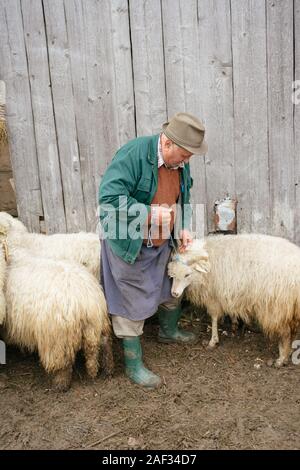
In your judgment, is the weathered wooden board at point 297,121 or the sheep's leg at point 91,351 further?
the weathered wooden board at point 297,121

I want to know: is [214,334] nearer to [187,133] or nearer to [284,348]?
[284,348]

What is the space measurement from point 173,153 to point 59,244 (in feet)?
5.13

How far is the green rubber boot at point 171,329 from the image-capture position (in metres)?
4.34

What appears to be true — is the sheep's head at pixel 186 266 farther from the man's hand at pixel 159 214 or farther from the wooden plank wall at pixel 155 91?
the wooden plank wall at pixel 155 91

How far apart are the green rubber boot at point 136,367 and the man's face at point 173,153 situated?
1440mm

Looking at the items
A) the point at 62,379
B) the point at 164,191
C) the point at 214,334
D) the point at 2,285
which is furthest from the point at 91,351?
the point at 164,191

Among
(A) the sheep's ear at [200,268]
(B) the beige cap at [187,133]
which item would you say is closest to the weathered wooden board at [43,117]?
(A) the sheep's ear at [200,268]

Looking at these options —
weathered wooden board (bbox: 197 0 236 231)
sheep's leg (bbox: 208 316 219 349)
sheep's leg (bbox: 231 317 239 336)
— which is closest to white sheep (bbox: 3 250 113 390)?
sheep's leg (bbox: 208 316 219 349)

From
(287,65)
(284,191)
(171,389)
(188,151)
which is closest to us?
(188,151)

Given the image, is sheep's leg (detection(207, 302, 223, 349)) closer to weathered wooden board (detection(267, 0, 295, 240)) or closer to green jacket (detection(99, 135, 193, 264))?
weathered wooden board (detection(267, 0, 295, 240))

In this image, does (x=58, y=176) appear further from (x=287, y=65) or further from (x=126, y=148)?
(x=287, y=65)
